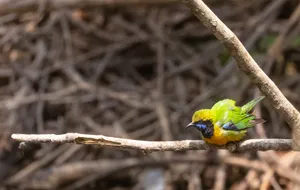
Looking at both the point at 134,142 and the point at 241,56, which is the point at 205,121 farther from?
the point at 241,56

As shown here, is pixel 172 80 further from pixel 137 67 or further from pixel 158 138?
pixel 158 138

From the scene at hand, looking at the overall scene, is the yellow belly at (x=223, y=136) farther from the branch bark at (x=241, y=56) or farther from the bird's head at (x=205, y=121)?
the branch bark at (x=241, y=56)

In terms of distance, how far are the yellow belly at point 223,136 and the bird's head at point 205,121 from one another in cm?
2

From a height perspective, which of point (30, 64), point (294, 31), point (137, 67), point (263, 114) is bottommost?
point (263, 114)

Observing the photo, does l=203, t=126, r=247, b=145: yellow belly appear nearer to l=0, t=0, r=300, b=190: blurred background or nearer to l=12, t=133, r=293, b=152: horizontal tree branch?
l=12, t=133, r=293, b=152: horizontal tree branch

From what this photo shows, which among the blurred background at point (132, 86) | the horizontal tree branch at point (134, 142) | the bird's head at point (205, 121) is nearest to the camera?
the horizontal tree branch at point (134, 142)

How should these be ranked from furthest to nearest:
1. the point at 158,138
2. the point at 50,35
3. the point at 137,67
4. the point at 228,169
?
the point at 50,35
the point at 137,67
the point at 158,138
the point at 228,169

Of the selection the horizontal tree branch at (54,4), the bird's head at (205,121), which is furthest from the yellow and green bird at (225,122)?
the horizontal tree branch at (54,4)

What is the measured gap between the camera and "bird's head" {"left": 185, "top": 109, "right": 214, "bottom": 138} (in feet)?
7.14

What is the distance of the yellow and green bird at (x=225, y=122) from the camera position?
87.1 inches

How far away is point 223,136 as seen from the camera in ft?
7.46

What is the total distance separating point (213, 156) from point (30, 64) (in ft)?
7.96

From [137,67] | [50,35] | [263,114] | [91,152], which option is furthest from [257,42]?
[50,35]

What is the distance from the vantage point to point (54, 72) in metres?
5.31
